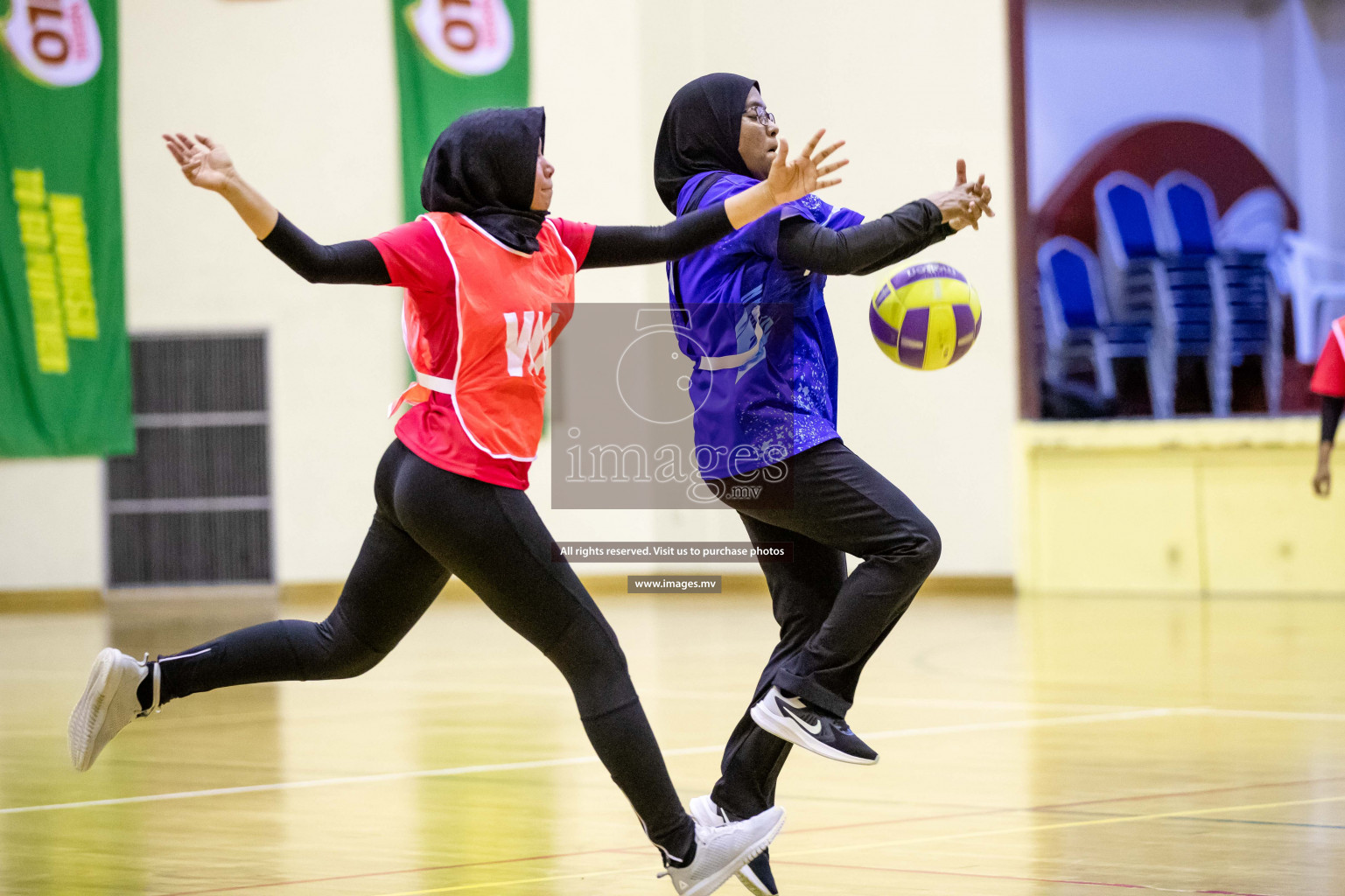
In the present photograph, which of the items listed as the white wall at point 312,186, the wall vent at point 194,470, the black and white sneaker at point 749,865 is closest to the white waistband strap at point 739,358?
the black and white sneaker at point 749,865

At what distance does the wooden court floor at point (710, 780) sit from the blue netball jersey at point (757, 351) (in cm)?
107

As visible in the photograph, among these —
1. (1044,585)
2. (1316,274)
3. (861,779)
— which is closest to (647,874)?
(861,779)

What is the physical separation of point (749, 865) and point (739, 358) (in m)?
1.19

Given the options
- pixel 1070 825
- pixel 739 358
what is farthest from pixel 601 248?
pixel 1070 825

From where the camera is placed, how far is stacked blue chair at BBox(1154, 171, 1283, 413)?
42.1 feet

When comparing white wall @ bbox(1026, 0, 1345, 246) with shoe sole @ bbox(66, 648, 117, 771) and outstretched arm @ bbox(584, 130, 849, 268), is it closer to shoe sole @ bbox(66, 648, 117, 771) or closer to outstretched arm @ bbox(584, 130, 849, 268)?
outstretched arm @ bbox(584, 130, 849, 268)

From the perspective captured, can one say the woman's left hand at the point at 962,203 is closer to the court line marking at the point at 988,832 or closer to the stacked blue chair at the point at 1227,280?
the court line marking at the point at 988,832

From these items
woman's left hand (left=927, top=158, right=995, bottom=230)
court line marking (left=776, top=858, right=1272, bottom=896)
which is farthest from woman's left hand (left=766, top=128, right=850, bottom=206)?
court line marking (left=776, top=858, right=1272, bottom=896)

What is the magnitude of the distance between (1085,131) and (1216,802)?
9788 millimetres

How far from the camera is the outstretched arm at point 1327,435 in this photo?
8.55 meters

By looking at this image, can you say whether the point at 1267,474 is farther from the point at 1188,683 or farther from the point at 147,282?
the point at 147,282

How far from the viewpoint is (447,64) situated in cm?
1390

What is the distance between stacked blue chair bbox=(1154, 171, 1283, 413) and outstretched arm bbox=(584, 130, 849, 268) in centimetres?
1030

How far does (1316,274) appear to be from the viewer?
41.9 ft
